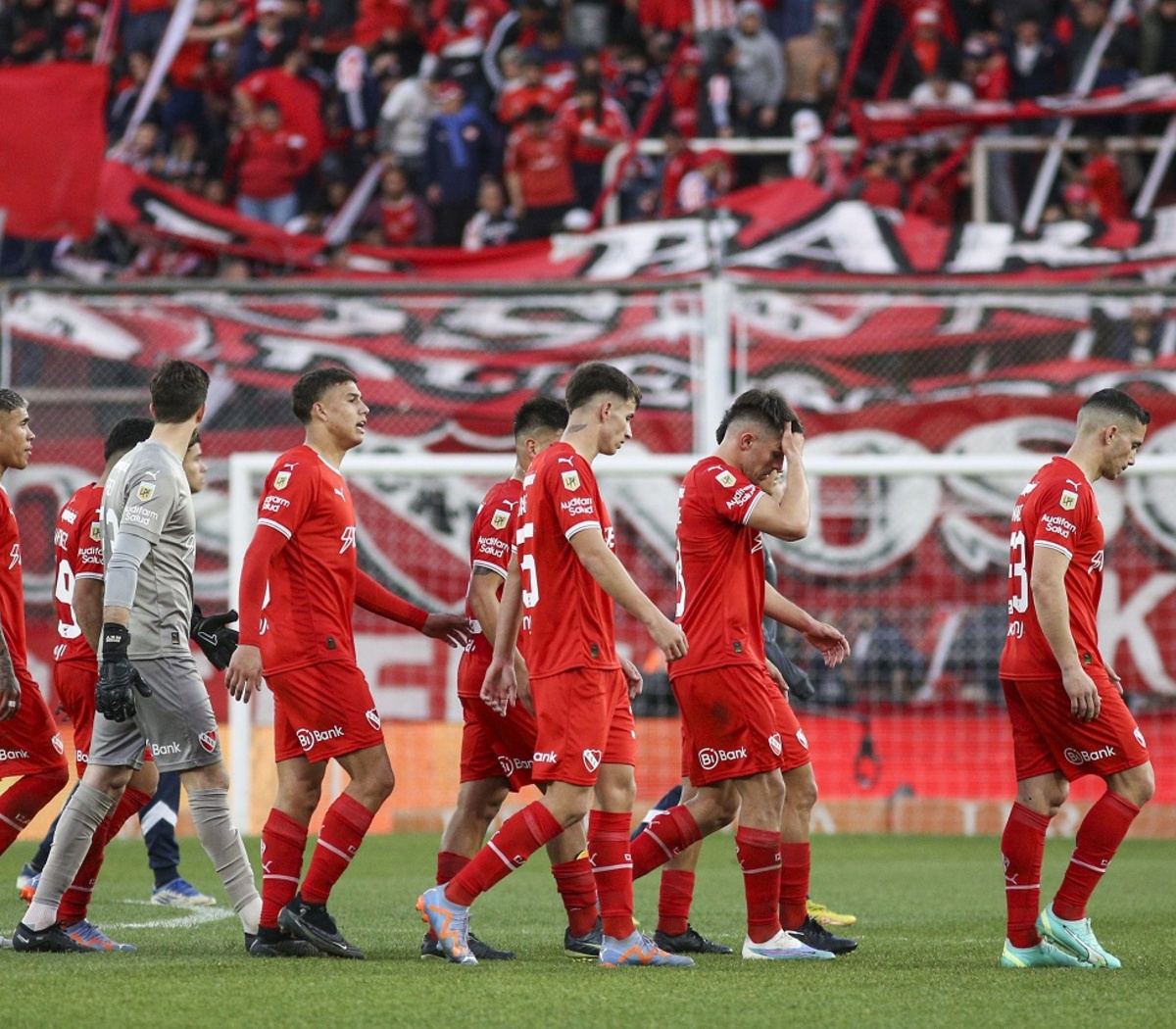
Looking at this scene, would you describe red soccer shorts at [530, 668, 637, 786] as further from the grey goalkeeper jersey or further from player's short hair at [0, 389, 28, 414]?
player's short hair at [0, 389, 28, 414]

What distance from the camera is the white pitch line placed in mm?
8039

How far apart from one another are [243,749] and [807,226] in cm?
675

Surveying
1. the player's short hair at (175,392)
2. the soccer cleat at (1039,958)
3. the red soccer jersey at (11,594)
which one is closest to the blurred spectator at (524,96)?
the red soccer jersey at (11,594)

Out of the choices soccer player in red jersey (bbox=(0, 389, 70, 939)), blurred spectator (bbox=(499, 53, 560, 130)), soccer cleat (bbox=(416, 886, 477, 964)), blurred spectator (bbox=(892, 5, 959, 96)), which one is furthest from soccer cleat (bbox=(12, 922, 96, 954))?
blurred spectator (bbox=(892, 5, 959, 96))

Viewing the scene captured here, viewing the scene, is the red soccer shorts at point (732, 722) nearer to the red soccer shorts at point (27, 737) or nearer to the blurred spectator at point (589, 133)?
Result: the red soccer shorts at point (27, 737)

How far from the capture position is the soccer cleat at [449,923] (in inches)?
259

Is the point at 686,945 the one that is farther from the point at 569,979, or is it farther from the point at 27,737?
the point at 27,737

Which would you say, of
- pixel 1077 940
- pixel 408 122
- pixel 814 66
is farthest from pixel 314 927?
pixel 814 66

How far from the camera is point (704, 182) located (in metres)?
16.9

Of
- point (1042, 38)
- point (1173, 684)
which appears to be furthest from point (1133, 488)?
point (1042, 38)

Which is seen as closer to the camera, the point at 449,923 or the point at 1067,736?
the point at 449,923

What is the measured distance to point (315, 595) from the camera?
6.90m

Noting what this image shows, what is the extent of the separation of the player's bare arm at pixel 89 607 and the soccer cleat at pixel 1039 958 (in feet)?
12.6

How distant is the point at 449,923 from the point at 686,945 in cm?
110
